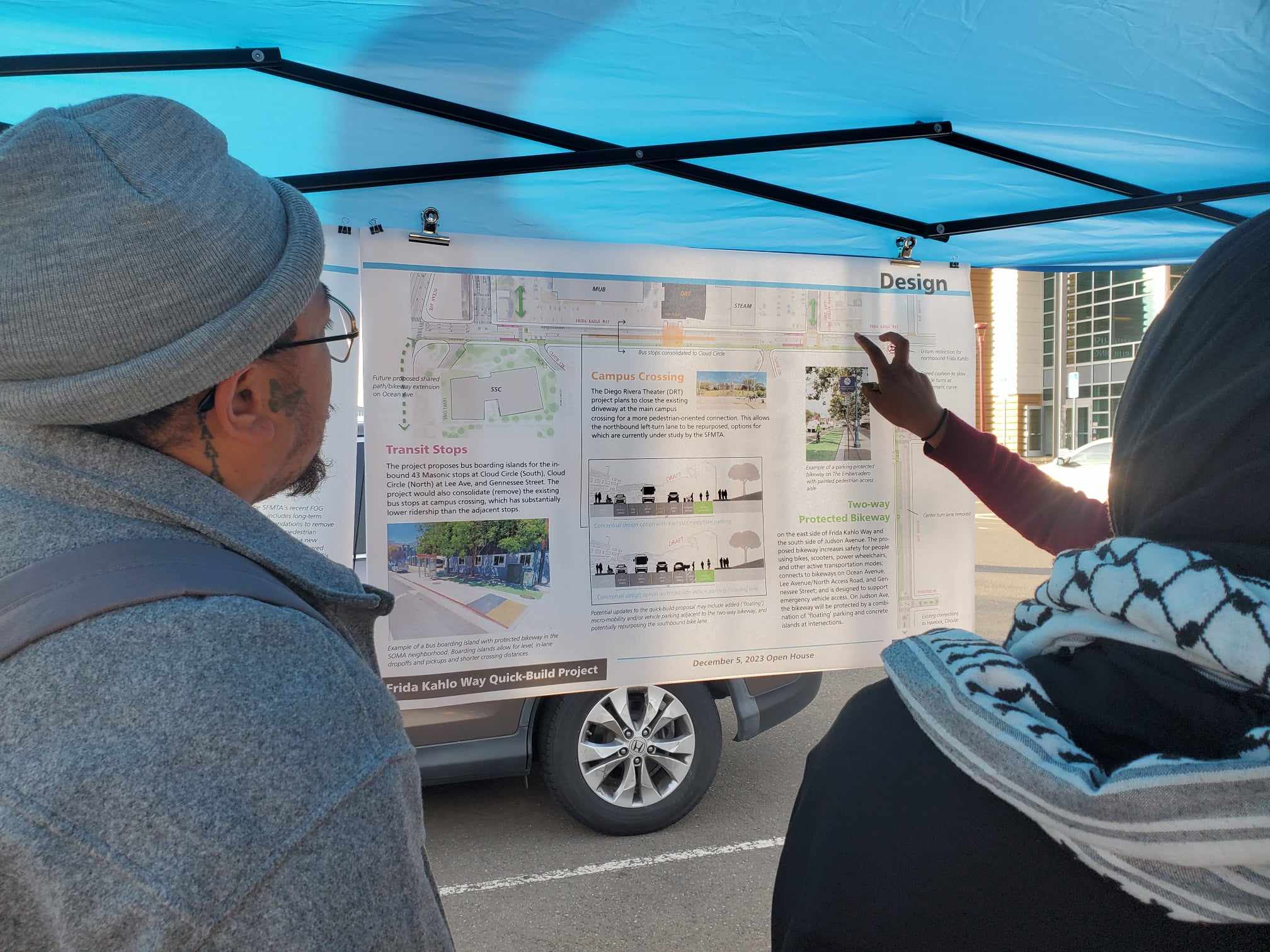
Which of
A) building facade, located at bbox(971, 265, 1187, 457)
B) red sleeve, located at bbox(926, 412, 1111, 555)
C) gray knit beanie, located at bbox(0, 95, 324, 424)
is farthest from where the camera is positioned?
building facade, located at bbox(971, 265, 1187, 457)

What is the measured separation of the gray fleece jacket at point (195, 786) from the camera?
629 millimetres

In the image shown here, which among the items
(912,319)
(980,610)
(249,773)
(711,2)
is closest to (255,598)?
(249,773)

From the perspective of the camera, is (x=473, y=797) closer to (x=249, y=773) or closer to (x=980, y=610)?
(x=249, y=773)

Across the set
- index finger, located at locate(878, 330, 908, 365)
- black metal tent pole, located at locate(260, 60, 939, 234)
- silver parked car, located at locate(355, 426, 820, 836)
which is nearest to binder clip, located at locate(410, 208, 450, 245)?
black metal tent pole, located at locate(260, 60, 939, 234)

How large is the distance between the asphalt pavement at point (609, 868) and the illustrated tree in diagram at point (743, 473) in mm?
1506

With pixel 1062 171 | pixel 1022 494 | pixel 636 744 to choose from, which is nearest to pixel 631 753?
pixel 636 744

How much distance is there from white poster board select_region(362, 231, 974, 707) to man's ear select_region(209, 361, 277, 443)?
4.87 feet

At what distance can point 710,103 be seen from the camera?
228cm

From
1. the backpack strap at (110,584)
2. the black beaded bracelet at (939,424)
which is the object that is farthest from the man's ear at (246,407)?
the black beaded bracelet at (939,424)

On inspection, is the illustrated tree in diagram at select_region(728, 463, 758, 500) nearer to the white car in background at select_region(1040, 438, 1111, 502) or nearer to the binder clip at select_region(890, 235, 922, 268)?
the binder clip at select_region(890, 235, 922, 268)

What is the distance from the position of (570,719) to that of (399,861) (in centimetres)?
287

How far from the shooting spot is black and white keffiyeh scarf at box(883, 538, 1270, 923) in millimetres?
601

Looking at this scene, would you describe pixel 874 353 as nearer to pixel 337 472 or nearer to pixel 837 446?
pixel 837 446

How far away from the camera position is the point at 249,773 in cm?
66
